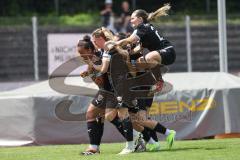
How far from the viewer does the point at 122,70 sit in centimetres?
1165

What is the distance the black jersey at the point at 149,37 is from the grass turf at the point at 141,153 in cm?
155

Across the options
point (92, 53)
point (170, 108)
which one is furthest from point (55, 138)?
point (92, 53)

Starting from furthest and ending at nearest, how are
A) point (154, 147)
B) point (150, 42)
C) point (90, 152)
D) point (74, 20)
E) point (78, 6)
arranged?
point (78, 6) < point (74, 20) < point (154, 147) < point (150, 42) < point (90, 152)

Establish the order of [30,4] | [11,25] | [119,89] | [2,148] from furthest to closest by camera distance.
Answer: [30,4] < [11,25] < [2,148] < [119,89]

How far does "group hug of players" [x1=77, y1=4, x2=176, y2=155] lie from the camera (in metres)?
11.3

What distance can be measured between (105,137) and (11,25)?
15.0m

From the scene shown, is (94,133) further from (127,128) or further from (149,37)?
(149,37)

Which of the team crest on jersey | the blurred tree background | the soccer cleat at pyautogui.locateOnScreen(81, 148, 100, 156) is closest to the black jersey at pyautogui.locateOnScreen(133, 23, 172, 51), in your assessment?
the team crest on jersey

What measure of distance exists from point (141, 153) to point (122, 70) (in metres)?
1.30

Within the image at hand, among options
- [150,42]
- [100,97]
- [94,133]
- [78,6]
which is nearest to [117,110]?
[100,97]

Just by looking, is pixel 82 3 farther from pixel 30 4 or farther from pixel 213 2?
pixel 213 2

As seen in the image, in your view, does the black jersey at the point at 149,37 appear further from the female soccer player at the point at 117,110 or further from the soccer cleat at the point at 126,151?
the soccer cleat at the point at 126,151

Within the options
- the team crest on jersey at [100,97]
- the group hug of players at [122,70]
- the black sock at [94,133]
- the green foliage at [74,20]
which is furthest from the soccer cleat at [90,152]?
the green foliage at [74,20]

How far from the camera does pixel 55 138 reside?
1392cm
